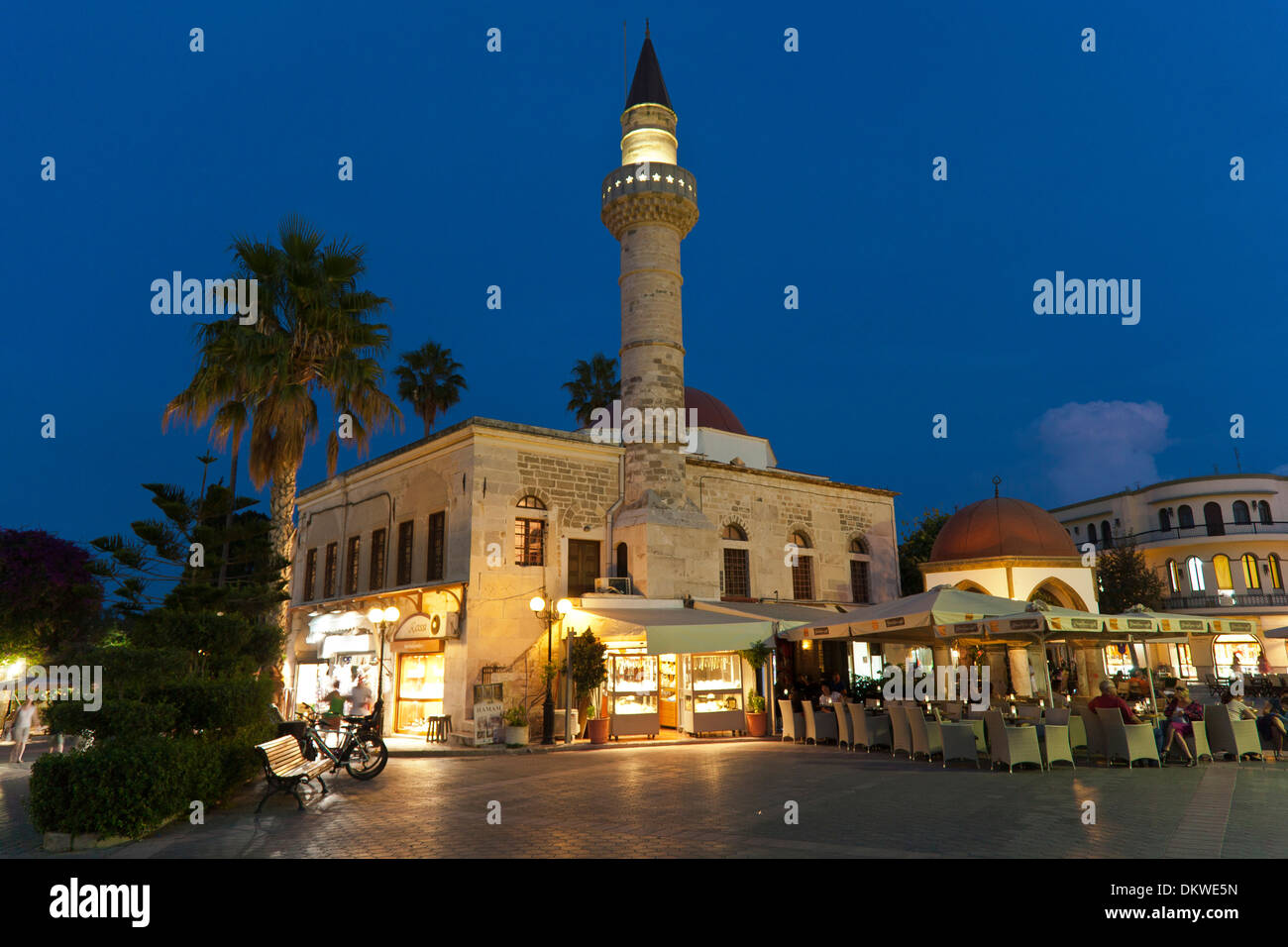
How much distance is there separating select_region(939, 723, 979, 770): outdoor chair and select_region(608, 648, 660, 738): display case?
22.6 feet

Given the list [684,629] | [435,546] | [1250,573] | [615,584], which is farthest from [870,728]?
[1250,573]

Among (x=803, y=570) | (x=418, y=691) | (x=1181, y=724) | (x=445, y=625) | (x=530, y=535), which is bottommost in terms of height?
(x=1181, y=724)

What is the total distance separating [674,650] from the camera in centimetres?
1606

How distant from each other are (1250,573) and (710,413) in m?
27.4

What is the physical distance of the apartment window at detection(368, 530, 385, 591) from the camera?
2111 cm

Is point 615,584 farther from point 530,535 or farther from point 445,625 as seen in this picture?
point 445,625

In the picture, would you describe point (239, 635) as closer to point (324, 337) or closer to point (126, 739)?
point (126, 739)

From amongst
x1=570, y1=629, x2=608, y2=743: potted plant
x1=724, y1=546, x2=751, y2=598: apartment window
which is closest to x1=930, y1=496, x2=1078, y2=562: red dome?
x1=724, y1=546, x2=751, y2=598: apartment window

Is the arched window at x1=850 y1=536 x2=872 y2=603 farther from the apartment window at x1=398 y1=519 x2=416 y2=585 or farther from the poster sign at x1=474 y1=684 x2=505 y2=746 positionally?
the apartment window at x1=398 y1=519 x2=416 y2=585

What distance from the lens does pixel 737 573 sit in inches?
908

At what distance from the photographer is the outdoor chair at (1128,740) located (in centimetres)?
1150

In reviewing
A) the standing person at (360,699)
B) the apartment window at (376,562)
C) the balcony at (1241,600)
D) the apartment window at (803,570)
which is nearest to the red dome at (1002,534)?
the apartment window at (803,570)

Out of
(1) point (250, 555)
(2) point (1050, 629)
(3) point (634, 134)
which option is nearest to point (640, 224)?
(3) point (634, 134)
